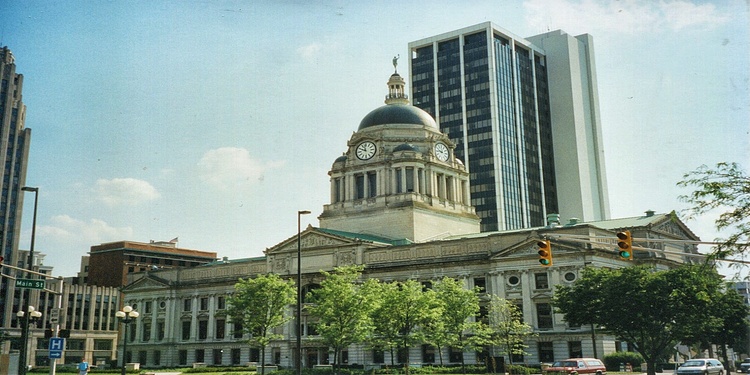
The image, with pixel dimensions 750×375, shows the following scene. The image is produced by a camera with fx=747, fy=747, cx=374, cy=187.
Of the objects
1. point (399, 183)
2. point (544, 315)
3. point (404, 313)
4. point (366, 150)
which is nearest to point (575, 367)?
point (404, 313)

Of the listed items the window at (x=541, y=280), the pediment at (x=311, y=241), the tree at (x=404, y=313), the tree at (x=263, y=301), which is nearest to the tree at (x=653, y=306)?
the window at (x=541, y=280)

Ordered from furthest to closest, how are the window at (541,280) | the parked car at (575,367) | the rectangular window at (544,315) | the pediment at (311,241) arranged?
the pediment at (311,241) < the window at (541,280) < the rectangular window at (544,315) < the parked car at (575,367)

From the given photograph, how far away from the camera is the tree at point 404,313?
68375 millimetres

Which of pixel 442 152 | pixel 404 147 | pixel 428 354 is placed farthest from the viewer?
pixel 442 152

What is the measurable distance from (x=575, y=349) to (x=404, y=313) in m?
17.6

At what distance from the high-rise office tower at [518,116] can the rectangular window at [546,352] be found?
241 feet

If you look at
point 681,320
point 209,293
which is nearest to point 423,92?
point 209,293

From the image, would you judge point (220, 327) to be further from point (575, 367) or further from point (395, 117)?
point (575, 367)

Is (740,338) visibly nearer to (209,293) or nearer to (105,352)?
(209,293)

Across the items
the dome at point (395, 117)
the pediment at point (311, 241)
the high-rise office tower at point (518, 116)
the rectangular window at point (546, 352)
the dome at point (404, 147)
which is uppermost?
the high-rise office tower at point (518, 116)

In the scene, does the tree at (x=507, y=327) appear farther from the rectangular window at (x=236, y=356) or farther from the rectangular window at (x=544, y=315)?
the rectangular window at (x=236, y=356)

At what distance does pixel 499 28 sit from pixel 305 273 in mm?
90219

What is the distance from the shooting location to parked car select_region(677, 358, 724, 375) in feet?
171

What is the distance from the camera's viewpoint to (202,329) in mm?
99438
